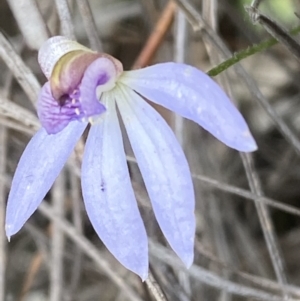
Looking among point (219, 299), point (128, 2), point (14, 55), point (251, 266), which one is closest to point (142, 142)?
point (14, 55)

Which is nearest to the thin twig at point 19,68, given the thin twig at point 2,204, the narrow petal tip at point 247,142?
the thin twig at point 2,204

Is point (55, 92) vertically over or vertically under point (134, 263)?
over

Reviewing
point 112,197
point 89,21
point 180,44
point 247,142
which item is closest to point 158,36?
point 180,44

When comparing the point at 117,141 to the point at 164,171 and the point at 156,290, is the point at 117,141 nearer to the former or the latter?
the point at 164,171

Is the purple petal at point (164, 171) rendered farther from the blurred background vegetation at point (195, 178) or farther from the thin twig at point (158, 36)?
the thin twig at point (158, 36)

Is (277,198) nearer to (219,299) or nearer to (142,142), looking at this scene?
(219,299)

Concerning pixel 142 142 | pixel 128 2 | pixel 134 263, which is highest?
pixel 128 2

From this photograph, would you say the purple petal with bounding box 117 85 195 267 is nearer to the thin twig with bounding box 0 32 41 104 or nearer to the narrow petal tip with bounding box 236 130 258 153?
the narrow petal tip with bounding box 236 130 258 153
